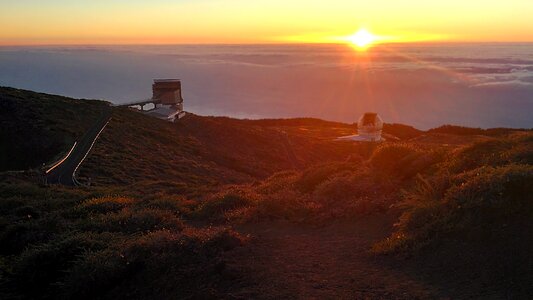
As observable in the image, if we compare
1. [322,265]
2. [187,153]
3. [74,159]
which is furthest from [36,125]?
[322,265]

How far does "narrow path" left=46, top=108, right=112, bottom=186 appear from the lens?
24877 millimetres

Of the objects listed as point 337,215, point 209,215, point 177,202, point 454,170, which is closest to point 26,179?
point 177,202

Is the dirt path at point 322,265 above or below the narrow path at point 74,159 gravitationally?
above

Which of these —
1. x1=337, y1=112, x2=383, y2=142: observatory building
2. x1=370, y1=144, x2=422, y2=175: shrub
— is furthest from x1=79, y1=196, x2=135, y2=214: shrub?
x1=337, y1=112, x2=383, y2=142: observatory building

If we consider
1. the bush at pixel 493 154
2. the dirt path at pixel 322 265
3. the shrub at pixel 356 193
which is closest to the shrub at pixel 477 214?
the dirt path at pixel 322 265

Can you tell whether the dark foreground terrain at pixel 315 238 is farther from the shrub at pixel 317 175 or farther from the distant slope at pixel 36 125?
the distant slope at pixel 36 125

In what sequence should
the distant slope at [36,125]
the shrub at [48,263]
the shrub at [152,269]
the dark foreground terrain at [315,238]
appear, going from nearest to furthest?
the dark foreground terrain at [315,238], the shrub at [152,269], the shrub at [48,263], the distant slope at [36,125]

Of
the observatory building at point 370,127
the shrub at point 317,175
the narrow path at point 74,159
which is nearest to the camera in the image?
the shrub at point 317,175

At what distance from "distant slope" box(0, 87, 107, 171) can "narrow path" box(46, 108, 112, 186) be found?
2.26 feet

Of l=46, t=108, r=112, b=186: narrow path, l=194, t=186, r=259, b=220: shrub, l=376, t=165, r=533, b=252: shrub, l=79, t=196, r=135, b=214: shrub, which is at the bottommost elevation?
l=46, t=108, r=112, b=186: narrow path

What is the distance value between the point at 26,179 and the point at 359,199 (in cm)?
1873

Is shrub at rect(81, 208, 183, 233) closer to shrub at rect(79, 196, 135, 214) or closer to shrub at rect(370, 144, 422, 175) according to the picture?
shrub at rect(79, 196, 135, 214)

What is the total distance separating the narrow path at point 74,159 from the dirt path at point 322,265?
59.2 ft

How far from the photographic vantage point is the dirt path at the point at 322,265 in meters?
6.08
